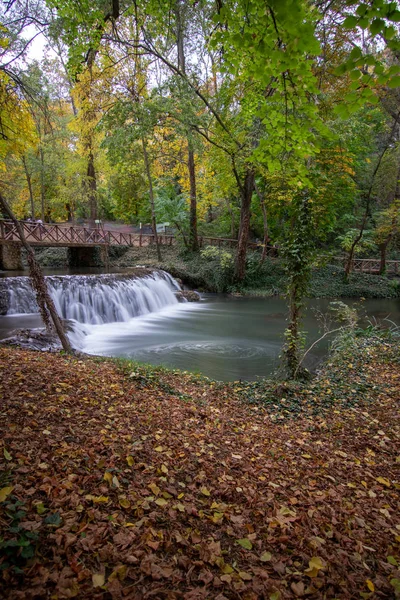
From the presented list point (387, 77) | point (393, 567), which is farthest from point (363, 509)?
point (387, 77)

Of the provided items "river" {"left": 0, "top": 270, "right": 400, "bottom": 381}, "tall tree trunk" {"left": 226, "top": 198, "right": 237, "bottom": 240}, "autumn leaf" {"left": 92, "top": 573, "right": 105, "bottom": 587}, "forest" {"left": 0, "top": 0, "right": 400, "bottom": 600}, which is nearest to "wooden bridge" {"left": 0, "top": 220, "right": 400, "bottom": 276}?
"tall tree trunk" {"left": 226, "top": 198, "right": 237, "bottom": 240}

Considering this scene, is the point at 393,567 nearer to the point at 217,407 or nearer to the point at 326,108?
the point at 217,407

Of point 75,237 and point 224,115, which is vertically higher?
point 224,115

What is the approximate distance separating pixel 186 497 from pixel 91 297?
36.4ft

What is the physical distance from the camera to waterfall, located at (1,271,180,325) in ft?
39.0

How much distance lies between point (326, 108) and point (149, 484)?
1142 cm

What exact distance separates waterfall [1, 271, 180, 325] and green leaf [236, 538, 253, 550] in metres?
10.7

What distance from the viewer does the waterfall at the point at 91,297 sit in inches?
468

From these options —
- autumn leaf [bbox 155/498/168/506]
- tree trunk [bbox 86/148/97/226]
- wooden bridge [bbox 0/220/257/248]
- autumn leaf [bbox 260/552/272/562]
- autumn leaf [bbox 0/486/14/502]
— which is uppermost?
tree trunk [bbox 86/148/97/226]

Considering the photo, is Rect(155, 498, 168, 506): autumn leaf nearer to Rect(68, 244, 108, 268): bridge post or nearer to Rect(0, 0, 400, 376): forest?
Rect(0, 0, 400, 376): forest

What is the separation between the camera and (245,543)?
2283 mm

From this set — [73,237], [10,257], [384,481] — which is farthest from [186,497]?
[10,257]

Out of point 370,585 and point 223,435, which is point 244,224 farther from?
point 370,585

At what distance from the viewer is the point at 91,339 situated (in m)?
10.2
